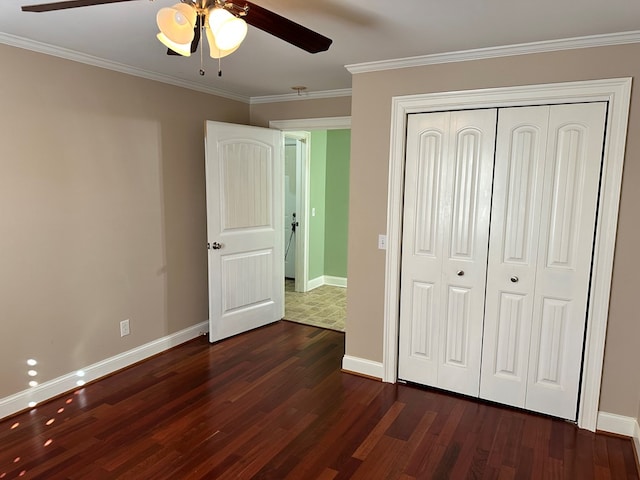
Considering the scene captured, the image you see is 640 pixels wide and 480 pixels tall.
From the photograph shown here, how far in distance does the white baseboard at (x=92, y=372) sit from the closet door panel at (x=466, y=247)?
2.29 m

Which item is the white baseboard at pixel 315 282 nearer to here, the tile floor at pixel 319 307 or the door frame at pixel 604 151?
the tile floor at pixel 319 307

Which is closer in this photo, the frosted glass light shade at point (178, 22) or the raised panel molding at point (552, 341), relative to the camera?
the frosted glass light shade at point (178, 22)

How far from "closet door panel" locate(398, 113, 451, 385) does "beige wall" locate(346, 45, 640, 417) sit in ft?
0.58

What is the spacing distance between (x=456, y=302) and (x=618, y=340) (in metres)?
0.95

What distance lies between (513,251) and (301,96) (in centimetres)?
248

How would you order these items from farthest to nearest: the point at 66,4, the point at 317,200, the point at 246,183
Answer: the point at 317,200 < the point at 246,183 < the point at 66,4

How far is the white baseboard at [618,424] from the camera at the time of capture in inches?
102

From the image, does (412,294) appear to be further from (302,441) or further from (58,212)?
(58,212)

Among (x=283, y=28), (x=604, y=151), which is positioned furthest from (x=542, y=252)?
(x=283, y=28)

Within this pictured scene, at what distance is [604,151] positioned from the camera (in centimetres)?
252

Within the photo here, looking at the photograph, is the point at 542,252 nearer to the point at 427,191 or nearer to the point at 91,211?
the point at 427,191

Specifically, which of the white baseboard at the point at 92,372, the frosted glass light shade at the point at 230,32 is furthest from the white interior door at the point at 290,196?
the frosted glass light shade at the point at 230,32

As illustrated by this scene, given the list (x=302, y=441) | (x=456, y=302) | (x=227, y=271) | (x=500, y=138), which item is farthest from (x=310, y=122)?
(x=302, y=441)

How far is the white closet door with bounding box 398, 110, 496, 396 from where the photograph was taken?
289 cm
